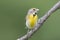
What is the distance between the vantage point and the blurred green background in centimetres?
205

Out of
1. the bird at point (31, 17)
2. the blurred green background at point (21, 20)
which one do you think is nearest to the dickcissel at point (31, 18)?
the bird at point (31, 17)

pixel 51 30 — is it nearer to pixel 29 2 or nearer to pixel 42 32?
pixel 42 32

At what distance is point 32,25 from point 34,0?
1.58 m

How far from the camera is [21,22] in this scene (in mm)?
2191

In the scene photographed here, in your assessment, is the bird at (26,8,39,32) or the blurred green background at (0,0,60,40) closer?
the bird at (26,8,39,32)

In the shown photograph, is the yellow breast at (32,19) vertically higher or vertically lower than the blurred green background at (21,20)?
lower

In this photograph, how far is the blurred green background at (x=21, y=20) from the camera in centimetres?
205

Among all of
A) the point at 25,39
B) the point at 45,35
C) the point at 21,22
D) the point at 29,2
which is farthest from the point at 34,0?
the point at 25,39

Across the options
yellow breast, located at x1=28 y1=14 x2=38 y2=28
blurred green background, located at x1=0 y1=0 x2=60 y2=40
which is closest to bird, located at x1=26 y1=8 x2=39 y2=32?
yellow breast, located at x1=28 y1=14 x2=38 y2=28

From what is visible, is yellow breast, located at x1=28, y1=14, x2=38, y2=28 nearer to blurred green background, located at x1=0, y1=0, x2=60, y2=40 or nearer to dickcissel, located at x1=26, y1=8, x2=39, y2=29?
dickcissel, located at x1=26, y1=8, x2=39, y2=29

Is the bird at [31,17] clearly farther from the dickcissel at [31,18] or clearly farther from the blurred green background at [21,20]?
the blurred green background at [21,20]

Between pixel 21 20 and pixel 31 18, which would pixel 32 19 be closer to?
pixel 31 18

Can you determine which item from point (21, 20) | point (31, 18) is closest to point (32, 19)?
point (31, 18)

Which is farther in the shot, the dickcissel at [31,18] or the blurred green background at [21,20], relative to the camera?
the blurred green background at [21,20]
